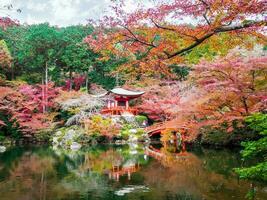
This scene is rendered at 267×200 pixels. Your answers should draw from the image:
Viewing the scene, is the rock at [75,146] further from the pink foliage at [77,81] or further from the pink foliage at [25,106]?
the pink foliage at [77,81]

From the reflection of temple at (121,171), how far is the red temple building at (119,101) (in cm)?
1416

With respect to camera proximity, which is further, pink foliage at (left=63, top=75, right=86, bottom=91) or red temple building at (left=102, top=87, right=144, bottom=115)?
pink foliage at (left=63, top=75, right=86, bottom=91)

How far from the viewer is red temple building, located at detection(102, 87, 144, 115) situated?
2645cm

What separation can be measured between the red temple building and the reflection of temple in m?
14.2

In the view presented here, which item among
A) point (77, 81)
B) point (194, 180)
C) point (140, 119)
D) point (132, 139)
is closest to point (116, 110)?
point (140, 119)

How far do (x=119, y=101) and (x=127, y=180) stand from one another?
18516 mm

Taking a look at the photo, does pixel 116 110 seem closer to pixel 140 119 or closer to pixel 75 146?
pixel 140 119

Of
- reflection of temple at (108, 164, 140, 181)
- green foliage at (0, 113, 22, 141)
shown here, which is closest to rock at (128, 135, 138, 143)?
green foliage at (0, 113, 22, 141)

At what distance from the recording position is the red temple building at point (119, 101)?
26453 mm

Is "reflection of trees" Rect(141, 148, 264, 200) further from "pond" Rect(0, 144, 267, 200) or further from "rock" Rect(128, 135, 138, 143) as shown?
"rock" Rect(128, 135, 138, 143)

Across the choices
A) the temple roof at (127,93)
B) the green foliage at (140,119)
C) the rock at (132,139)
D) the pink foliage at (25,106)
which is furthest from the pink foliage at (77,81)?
the rock at (132,139)

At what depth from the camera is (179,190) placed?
8039 mm

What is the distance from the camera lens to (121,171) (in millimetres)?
11164

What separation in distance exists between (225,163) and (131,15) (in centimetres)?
774
